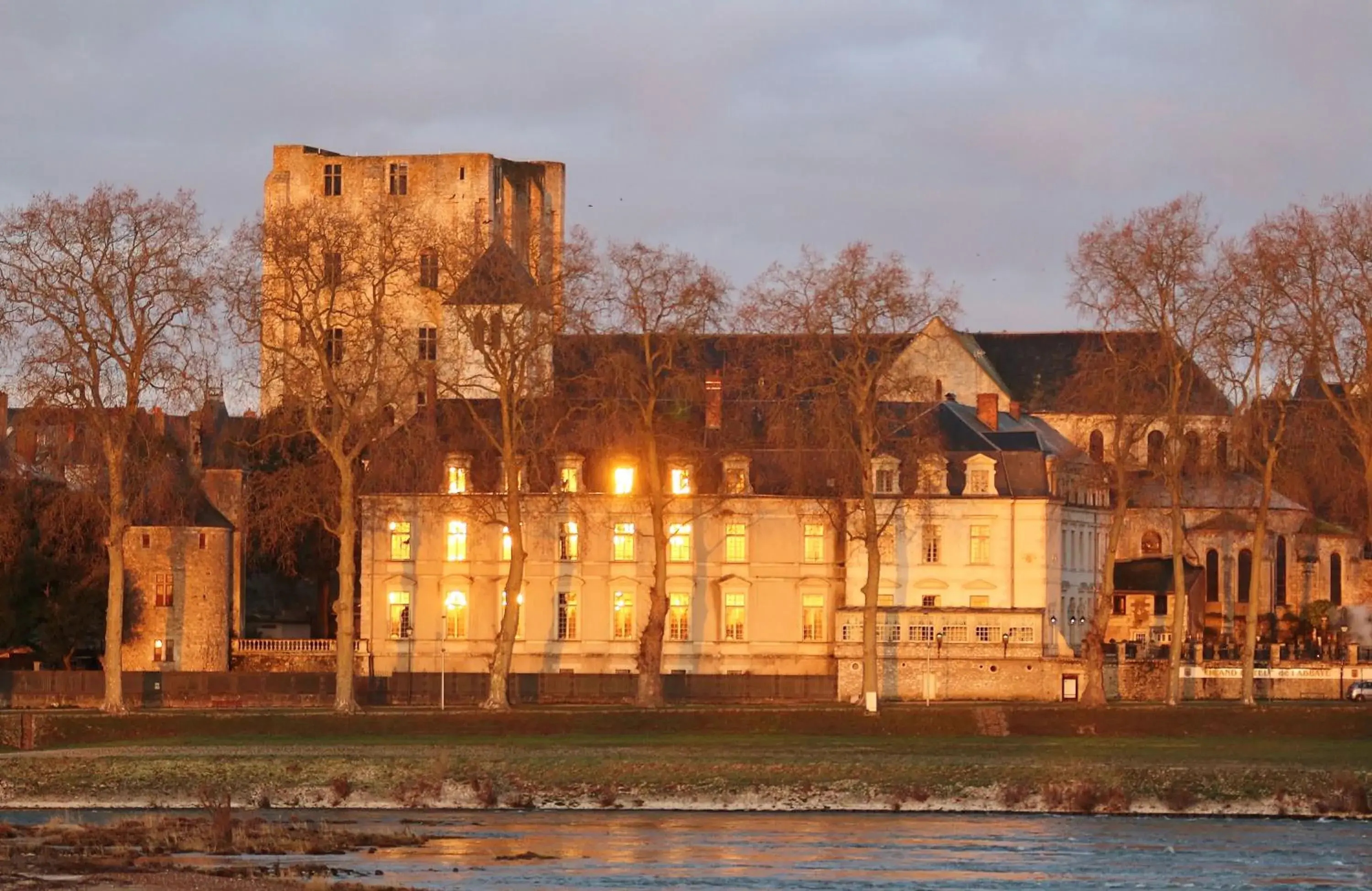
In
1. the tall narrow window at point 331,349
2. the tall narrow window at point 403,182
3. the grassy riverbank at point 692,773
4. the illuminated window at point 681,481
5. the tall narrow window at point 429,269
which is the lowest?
the grassy riverbank at point 692,773

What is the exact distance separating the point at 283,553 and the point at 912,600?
69.5 feet

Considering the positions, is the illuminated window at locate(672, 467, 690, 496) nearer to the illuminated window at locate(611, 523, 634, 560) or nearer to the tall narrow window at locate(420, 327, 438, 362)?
the illuminated window at locate(611, 523, 634, 560)

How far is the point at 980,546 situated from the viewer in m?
92.3

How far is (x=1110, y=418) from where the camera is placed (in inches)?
3406

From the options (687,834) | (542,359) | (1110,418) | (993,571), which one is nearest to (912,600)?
(993,571)

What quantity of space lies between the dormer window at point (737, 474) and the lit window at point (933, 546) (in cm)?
635

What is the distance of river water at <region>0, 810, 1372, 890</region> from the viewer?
43094 millimetres

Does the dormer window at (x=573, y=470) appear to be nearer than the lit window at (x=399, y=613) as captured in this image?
Yes

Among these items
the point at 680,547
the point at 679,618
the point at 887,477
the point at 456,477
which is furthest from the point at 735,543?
the point at 456,477

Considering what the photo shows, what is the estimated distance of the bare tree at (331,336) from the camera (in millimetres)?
74312

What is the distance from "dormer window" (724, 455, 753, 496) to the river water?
36.6m

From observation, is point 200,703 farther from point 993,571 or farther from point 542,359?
point 993,571

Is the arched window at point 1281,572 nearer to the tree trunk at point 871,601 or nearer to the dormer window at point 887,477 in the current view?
the dormer window at point 887,477

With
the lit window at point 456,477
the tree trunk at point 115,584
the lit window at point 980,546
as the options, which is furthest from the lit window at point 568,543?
the tree trunk at point 115,584
